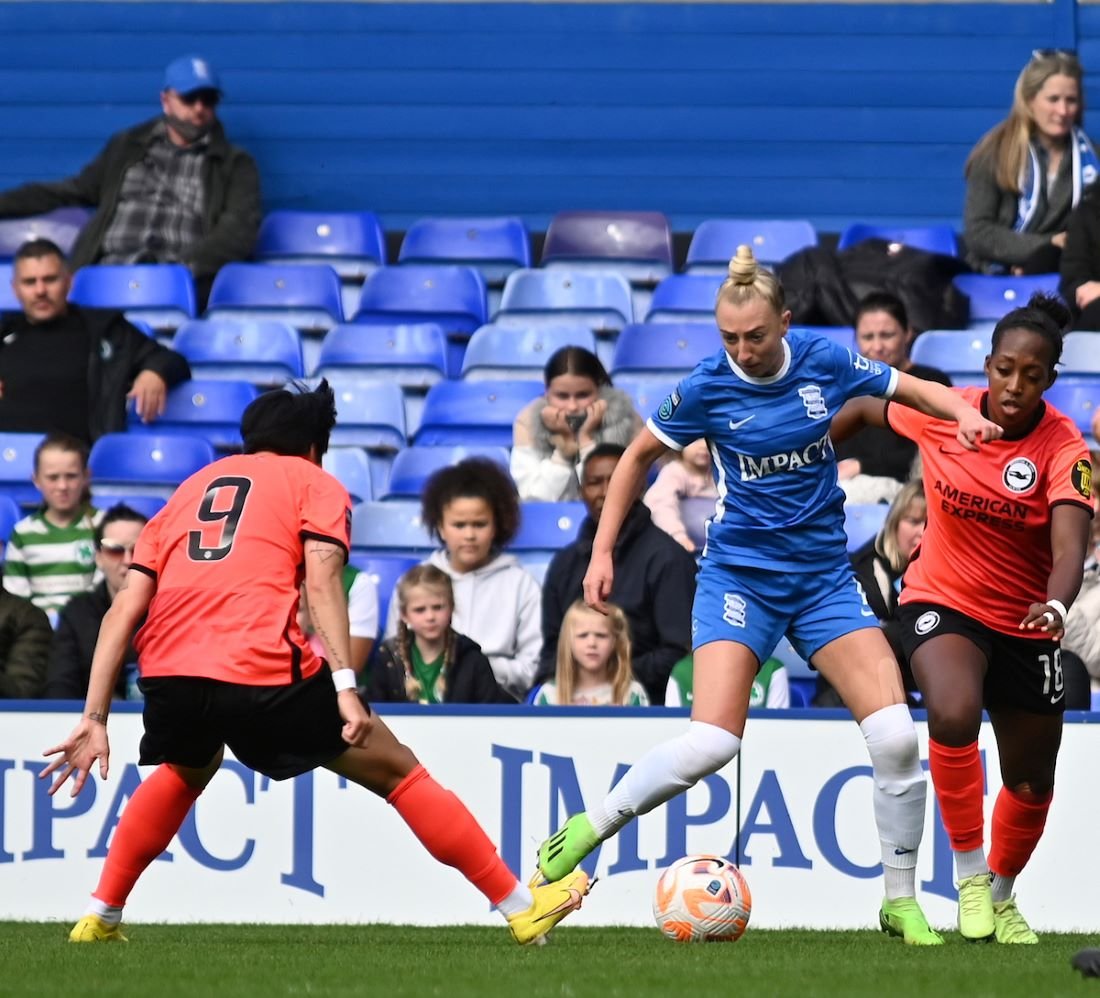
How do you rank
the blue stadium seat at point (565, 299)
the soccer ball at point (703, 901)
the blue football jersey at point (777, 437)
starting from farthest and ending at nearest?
the blue stadium seat at point (565, 299) < the soccer ball at point (703, 901) < the blue football jersey at point (777, 437)

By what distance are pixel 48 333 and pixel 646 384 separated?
123 inches

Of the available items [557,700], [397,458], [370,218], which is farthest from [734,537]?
[370,218]

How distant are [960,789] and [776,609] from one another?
78 centimetres

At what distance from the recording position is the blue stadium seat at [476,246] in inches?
485

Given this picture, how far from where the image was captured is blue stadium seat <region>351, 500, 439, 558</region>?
1005cm

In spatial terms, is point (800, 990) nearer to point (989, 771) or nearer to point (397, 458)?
point (989, 771)

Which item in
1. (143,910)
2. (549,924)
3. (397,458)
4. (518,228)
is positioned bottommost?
(143,910)

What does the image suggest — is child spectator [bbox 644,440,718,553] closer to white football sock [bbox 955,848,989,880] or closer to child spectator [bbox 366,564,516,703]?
child spectator [bbox 366,564,516,703]

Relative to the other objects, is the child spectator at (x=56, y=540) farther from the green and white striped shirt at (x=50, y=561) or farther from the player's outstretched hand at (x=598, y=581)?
the player's outstretched hand at (x=598, y=581)

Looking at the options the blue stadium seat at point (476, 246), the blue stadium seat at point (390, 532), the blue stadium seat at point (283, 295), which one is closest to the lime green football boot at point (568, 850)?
the blue stadium seat at point (390, 532)

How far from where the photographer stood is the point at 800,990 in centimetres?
495

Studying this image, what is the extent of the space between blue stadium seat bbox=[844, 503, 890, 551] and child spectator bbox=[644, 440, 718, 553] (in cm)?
63

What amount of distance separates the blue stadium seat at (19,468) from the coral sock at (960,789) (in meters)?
Result: 5.90

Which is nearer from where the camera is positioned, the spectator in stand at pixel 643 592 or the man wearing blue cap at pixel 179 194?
the spectator in stand at pixel 643 592
